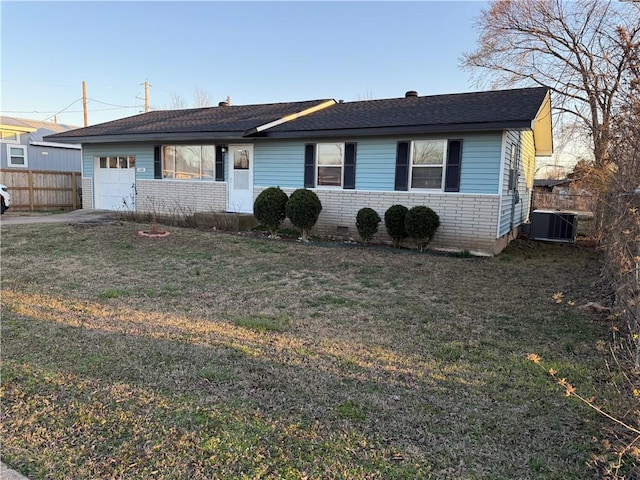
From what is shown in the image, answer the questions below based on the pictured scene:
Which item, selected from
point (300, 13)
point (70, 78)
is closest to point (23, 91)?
point (70, 78)

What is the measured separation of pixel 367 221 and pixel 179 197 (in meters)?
7.15

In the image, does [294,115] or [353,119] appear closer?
[353,119]

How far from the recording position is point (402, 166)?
1059cm

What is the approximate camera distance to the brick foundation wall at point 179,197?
13.5m

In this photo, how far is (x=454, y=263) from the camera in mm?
8492

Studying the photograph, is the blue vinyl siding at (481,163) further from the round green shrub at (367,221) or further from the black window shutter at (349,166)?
the black window shutter at (349,166)

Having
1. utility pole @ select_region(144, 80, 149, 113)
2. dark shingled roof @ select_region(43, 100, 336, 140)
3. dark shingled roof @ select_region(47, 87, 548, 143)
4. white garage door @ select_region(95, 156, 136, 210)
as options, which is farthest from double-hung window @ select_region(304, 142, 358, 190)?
utility pole @ select_region(144, 80, 149, 113)

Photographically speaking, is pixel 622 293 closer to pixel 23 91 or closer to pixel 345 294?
pixel 345 294

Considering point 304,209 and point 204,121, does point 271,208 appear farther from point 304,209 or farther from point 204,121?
point 204,121

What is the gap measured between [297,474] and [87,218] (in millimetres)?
13049

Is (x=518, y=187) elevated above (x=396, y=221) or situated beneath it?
elevated above

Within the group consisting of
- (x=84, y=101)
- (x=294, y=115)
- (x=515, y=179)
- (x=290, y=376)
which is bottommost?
(x=290, y=376)

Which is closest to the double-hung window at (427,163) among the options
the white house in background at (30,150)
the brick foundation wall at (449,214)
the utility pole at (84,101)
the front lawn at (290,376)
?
the brick foundation wall at (449,214)

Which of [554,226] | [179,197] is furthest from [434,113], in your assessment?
[179,197]
